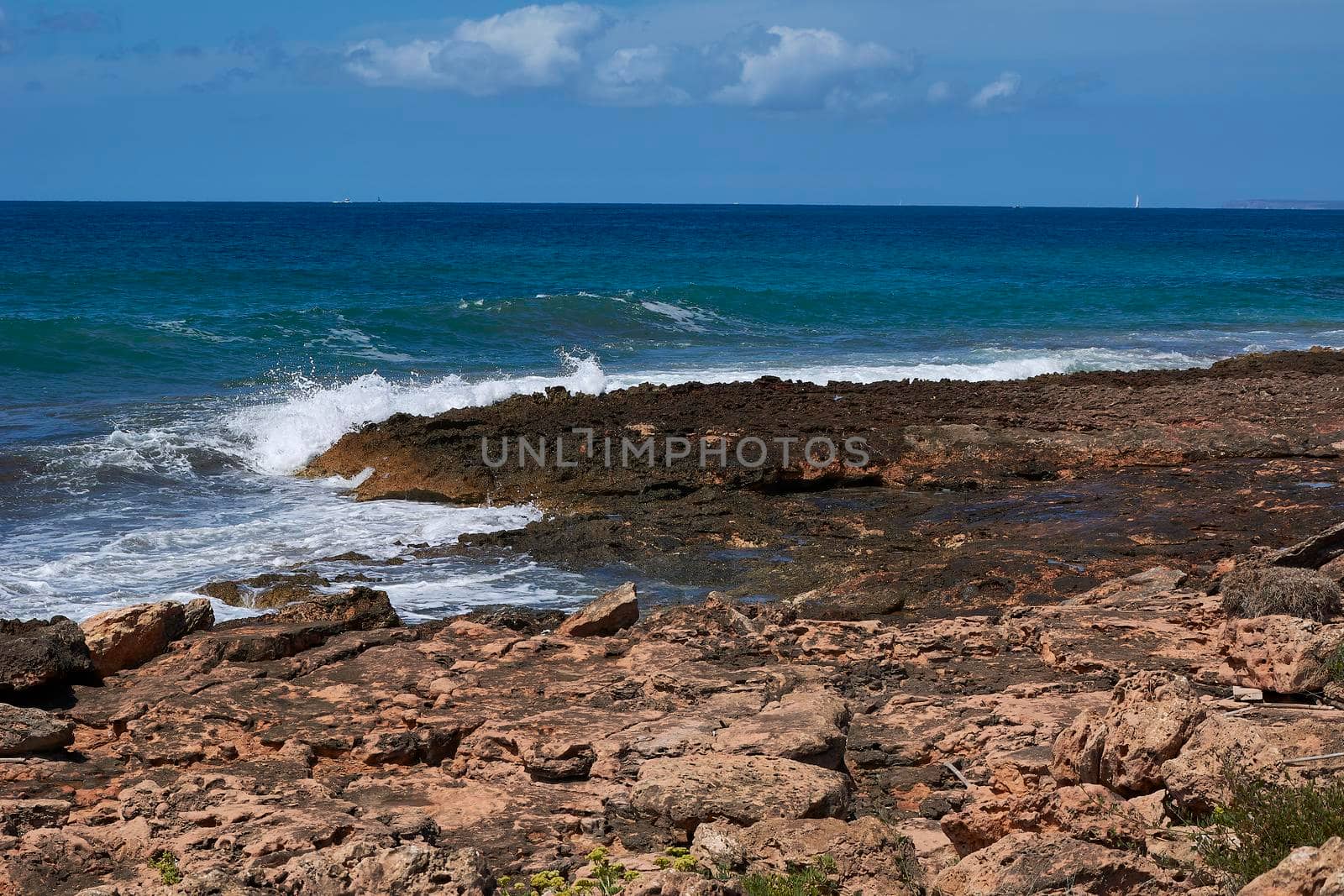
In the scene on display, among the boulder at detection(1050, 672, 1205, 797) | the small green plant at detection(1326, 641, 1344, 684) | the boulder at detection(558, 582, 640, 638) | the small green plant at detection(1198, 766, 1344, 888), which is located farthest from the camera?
the boulder at detection(558, 582, 640, 638)

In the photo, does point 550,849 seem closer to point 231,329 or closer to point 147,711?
point 147,711

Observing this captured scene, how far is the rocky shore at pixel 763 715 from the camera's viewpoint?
4.12 metres

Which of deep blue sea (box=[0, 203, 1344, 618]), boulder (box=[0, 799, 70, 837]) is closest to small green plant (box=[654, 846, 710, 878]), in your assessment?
boulder (box=[0, 799, 70, 837])

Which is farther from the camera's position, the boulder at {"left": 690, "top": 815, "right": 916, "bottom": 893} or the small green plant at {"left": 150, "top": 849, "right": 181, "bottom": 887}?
the small green plant at {"left": 150, "top": 849, "right": 181, "bottom": 887}

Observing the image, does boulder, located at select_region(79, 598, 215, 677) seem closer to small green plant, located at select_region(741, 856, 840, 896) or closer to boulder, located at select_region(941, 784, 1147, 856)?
small green plant, located at select_region(741, 856, 840, 896)

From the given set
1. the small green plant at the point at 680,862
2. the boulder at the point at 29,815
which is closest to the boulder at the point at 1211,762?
the small green plant at the point at 680,862

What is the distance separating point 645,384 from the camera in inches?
631

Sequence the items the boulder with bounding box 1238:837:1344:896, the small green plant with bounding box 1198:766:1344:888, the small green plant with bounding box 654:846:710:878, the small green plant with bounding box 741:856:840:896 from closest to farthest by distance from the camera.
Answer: the boulder with bounding box 1238:837:1344:896 < the small green plant with bounding box 1198:766:1344:888 < the small green plant with bounding box 741:856:840:896 < the small green plant with bounding box 654:846:710:878

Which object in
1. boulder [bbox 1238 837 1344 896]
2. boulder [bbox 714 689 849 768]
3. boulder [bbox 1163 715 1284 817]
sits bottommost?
boulder [bbox 714 689 849 768]

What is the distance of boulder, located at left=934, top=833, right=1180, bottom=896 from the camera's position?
3.70 meters

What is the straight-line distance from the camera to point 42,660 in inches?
263

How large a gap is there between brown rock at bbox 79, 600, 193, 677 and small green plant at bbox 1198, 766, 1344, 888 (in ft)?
18.8

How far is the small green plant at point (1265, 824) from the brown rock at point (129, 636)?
5.74m

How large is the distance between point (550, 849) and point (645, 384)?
11.5 m
